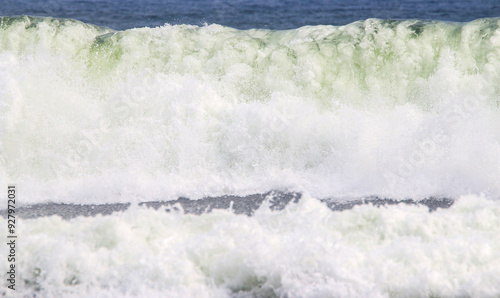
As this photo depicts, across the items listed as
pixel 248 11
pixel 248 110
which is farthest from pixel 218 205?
pixel 248 11

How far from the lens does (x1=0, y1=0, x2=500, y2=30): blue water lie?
11727 mm

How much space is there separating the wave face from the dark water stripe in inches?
6.4

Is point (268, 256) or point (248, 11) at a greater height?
point (248, 11)

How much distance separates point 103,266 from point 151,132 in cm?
240

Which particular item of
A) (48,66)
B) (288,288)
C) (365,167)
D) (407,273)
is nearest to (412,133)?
(365,167)

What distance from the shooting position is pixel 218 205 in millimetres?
4273

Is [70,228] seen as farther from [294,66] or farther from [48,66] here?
[294,66]

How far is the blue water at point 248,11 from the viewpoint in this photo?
38.5 ft

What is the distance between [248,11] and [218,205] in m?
9.25

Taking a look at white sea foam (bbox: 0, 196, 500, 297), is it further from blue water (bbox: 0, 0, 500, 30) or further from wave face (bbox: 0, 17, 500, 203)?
blue water (bbox: 0, 0, 500, 30)

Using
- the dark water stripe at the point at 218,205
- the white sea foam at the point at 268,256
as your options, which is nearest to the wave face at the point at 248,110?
the dark water stripe at the point at 218,205

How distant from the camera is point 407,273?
9.31ft

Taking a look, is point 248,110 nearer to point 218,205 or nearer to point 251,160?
point 251,160

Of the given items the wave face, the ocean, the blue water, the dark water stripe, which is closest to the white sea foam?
the ocean
